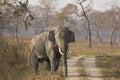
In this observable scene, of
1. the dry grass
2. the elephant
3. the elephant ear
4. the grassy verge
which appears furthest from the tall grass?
the dry grass

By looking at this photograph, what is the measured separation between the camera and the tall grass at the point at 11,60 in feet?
49.3

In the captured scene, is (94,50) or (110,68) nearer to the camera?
(110,68)

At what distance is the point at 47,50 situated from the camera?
1559 cm

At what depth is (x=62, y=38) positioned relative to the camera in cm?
1493

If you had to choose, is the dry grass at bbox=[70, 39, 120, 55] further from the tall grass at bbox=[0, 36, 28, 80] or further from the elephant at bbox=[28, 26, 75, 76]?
the elephant at bbox=[28, 26, 75, 76]

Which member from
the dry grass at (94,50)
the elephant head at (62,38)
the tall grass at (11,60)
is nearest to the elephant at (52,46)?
the elephant head at (62,38)

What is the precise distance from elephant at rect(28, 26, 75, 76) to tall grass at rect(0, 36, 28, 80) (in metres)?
1.00

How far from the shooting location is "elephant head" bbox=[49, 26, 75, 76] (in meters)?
14.8

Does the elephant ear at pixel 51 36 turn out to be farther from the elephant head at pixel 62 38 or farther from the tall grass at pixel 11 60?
the tall grass at pixel 11 60

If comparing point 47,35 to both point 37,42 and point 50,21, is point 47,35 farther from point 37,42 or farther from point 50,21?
point 50,21

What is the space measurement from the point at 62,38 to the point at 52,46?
68cm

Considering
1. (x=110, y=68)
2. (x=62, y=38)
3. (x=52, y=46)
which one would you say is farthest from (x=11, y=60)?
(x=110, y=68)

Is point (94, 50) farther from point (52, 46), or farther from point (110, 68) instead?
point (52, 46)

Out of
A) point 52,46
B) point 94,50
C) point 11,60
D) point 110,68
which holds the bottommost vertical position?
point 94,50
